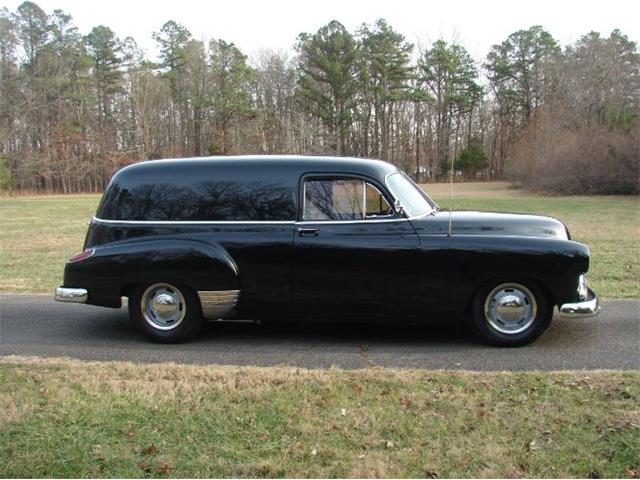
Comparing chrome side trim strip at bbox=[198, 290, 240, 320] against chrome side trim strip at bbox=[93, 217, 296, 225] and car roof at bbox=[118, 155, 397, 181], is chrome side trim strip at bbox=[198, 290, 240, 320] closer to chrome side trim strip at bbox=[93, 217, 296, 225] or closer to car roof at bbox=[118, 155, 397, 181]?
chrome side trim strip at bbox=[93, 217, 296, 225]

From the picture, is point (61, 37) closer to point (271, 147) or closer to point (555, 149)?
point (271, 147)

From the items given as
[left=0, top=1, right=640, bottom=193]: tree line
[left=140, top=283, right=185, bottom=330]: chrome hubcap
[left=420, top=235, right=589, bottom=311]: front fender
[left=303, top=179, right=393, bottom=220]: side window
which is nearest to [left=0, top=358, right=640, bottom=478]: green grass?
[left=420, top=235, right=589, bottom=311]: front fender

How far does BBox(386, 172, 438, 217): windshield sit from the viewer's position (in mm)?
6102

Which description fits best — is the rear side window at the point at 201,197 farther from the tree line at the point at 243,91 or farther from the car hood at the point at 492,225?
the tree line at the point at 243,91

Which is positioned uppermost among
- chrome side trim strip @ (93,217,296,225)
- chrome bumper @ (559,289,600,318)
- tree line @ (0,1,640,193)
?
tree line @ (0,1,640,193)

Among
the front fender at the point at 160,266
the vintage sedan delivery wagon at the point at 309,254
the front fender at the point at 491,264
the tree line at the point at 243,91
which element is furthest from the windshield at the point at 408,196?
the tree line at the point at 243,91

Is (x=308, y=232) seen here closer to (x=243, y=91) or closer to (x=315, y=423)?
(x=315, y=423)

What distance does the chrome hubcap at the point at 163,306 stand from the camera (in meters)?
6.25

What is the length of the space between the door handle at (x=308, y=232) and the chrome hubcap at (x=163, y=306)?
4.64ft

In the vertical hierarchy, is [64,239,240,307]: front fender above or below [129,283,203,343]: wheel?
above

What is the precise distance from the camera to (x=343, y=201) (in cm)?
607

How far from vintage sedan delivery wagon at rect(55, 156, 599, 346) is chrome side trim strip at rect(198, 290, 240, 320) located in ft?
0.04

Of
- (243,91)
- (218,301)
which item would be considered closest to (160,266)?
(218,301)

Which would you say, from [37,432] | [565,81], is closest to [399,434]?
[37,432]
